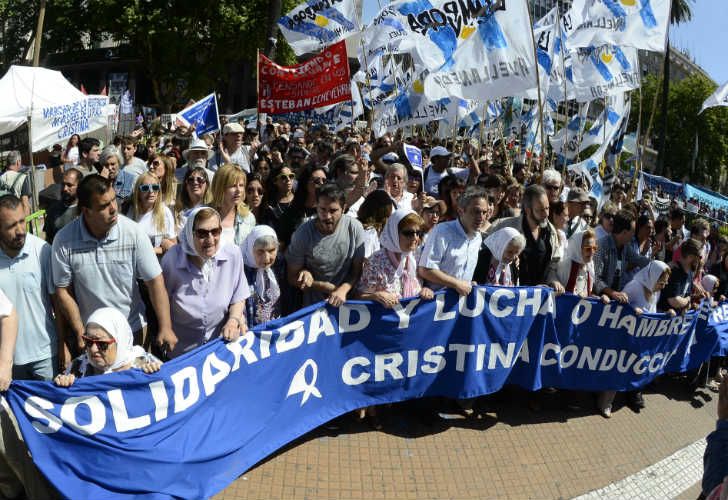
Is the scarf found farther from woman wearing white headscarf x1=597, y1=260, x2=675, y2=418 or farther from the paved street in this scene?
woman wearing white headscarf x1=597, y1=260, x2=675, y2=418

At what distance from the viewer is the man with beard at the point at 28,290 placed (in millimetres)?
3387

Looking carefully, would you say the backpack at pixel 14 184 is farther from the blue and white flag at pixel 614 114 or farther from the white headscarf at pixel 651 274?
the blue and white flag at pixel 614 114

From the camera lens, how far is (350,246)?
454 centimetres

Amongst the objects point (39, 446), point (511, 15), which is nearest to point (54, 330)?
point (39, 446)

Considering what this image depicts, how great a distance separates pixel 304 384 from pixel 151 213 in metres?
1.92

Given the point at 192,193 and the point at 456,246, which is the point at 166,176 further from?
the point at 456,246

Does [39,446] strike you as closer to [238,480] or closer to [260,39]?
[238,480]

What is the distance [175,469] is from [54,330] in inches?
46.0

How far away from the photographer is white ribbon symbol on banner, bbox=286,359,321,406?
4.17m

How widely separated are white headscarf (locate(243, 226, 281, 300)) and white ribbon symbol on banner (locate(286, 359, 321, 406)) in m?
0.54

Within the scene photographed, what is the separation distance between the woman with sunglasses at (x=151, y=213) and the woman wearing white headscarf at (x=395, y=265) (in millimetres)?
1603

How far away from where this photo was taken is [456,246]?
185 inches

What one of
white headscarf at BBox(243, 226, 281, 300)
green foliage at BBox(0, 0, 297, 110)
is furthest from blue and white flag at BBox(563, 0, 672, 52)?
green foliage at BBox(0, 0, 297, 110)

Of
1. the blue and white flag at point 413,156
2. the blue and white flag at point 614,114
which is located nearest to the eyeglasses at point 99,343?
the blue and white flag at point 413,156
